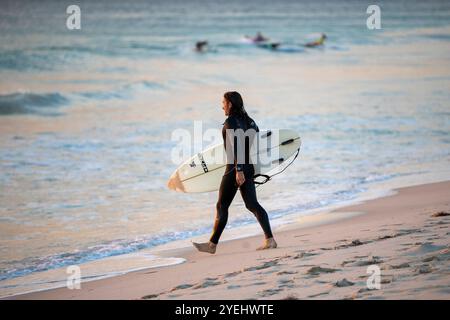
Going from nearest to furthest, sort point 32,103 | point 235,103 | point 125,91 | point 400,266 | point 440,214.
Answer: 1. point 400,266
2. point 235,103
3. point 440,214
4. point 32,103
5. point 125,91

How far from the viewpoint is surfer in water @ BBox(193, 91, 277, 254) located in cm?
719

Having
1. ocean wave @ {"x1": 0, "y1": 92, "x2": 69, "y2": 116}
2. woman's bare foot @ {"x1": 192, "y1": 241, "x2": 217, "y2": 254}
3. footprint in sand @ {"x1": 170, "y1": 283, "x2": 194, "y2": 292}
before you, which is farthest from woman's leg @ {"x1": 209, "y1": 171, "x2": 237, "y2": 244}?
ocean wave @ {"x1": 0, "y1": 92, "x2": 69, "y2": 116}

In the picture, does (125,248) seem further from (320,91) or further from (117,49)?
(117,49)

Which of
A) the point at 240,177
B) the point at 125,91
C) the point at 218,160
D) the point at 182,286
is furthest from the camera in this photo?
the point at 125,91

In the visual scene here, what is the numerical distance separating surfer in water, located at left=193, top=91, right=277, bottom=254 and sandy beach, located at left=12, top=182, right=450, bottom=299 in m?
0.20

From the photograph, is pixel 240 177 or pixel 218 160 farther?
pixel 218 160

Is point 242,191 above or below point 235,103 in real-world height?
below

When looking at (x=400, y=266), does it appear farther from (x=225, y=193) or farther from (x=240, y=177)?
(x=225, y=193)

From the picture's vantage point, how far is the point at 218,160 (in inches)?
337

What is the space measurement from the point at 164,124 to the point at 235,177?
11541 mm

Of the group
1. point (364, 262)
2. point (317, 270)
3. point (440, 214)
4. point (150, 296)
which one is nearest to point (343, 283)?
point (317, 270)

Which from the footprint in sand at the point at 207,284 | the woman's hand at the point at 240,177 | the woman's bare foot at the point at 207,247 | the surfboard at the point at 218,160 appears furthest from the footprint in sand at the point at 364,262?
the surfboard at the point at 218,160

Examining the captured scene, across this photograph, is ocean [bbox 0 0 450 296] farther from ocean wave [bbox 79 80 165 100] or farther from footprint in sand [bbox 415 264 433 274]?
footprint in sand [bbox 415 264 433 274]
